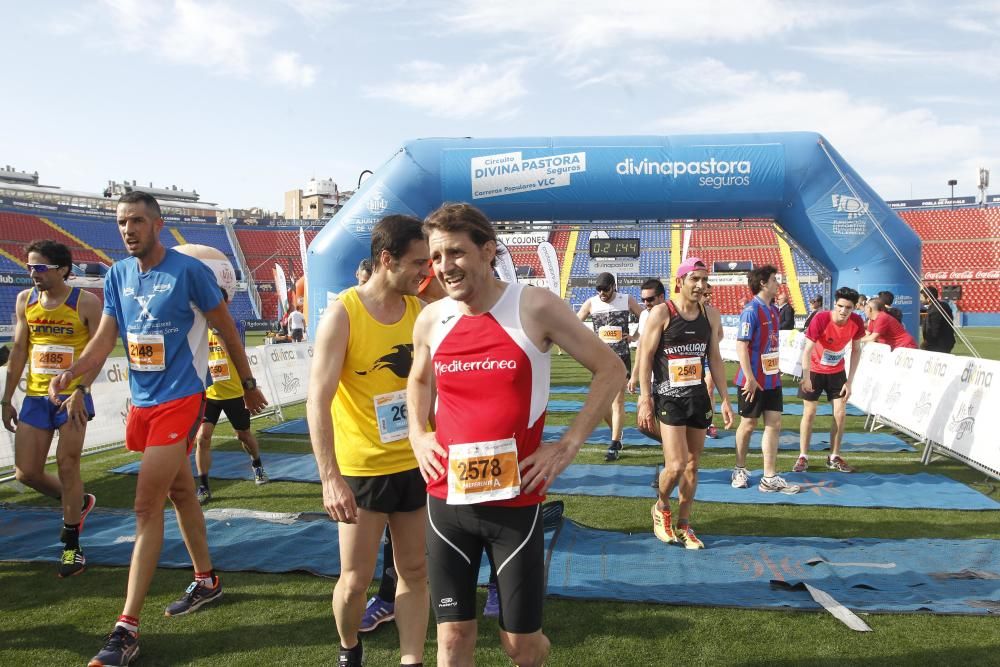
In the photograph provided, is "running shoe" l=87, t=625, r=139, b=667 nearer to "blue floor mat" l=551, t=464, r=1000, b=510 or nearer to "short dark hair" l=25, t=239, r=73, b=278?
"short dark hair" l=25, t=239, r=73, b=278

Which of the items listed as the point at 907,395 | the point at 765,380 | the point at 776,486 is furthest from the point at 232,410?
the point at 907,395

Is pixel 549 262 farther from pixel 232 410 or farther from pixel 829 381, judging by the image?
pixel 232 410

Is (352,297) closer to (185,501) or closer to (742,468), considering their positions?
(185,501)

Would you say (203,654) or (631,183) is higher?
(631,183)

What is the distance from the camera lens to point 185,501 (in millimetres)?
3785

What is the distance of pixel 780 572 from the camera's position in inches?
177

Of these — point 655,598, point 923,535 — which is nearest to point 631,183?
point 923,535

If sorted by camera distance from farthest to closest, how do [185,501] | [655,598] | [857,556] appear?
[857,556] < [655,598] < [185,501]

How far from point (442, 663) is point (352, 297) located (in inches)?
57.6

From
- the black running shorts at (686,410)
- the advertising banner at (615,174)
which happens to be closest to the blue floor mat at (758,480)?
the black running shorts at (686,410)

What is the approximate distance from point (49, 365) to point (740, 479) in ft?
19.9

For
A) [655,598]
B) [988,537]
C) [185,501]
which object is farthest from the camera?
[988,537]

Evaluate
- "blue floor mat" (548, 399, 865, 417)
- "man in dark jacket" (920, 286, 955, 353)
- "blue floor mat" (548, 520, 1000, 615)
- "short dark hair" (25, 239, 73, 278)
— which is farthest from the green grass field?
"man in dark jacket" (920, 286, 955, 353)

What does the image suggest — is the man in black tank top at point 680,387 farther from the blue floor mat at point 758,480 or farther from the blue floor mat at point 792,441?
the blue floor mat at point 792,441
